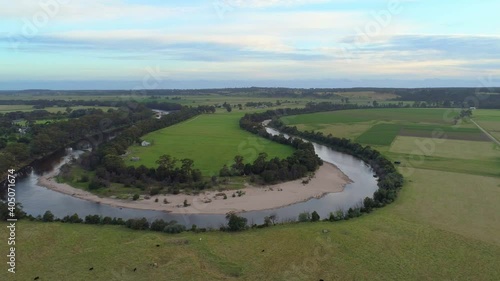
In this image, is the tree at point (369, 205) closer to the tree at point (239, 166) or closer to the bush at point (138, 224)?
the tree at point (239, 166)

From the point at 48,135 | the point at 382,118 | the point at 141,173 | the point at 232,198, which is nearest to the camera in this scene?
the point at 232,198

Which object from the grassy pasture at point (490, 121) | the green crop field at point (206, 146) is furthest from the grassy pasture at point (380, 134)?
the grassy pasture at point (490, 121)

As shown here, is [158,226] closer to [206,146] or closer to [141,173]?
[141,173]

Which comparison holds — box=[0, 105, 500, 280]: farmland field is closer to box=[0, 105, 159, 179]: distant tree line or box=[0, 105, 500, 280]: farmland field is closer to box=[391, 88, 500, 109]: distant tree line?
box=[0, 105, 159, 179]: distant tree line

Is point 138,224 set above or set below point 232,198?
above

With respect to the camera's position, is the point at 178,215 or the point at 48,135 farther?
the point at 48,135

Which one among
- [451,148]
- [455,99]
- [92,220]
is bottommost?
[92,220]

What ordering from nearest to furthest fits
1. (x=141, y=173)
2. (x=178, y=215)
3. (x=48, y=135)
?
(x=178, y=215) < (x=141, y=173) < (x=48, y=135)

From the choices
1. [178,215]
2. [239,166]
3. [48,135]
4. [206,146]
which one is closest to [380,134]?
[206,146]
